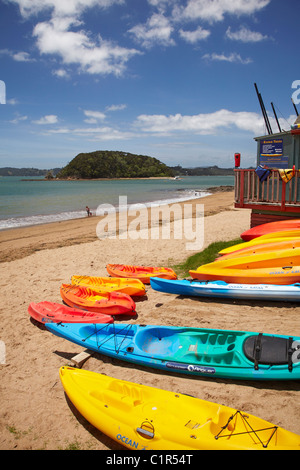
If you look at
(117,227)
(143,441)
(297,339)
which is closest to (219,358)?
(297,339)

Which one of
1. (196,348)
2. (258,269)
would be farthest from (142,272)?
(196,348)

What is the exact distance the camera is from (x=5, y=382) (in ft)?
16.6

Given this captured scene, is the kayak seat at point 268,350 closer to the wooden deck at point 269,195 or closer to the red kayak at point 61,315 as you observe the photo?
the red kayak at point 61,315

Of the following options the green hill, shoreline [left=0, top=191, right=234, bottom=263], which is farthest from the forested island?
shoreline [left=0, top=191, right=234, bottom=263]

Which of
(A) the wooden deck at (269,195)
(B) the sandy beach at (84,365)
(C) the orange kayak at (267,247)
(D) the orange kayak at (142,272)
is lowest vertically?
(B) the sandy beach at (84,365)

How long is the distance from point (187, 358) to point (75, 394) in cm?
173

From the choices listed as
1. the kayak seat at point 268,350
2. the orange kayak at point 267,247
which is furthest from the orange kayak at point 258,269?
the kayak seat at point 268,350

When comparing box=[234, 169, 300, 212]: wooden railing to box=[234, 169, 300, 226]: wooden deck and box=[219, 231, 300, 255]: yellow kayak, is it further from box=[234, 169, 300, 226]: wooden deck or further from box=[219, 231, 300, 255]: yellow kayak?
box=[219, 231, 300, 255]: yellow kayak

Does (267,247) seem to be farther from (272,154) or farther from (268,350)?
(272,154)

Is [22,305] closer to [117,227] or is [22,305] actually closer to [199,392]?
[199,392]

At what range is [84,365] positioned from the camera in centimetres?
519

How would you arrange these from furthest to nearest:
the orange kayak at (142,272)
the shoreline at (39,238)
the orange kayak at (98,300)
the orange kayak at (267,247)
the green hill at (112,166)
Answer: the green hill at (112,166), the shoreline at (39,238), the orange kayak at (142,272), the orange kayak at (267,247), the orange kayak at (98,300)

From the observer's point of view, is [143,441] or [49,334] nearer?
[143,441]

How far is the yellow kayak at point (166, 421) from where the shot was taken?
3090mm
